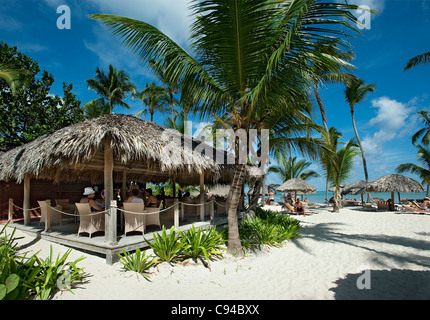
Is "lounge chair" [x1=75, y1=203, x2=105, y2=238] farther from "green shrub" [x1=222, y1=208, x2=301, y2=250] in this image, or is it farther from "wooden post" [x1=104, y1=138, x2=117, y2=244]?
"green shrub" [x1=222, y1=208, x2=301, y2=250]

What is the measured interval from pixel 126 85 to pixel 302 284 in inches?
886

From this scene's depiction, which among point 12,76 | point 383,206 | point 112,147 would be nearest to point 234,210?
point 112,147

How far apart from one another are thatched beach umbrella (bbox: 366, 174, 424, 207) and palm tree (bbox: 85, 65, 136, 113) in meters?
22.3

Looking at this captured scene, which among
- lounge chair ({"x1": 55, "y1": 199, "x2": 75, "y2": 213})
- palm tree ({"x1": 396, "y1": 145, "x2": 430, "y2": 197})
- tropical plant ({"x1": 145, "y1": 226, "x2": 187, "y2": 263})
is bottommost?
tropical plant ({"x1": 145, "y1": 226, "x2": 187, "y2": 263})

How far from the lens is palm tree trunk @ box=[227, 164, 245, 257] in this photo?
5.53 metres

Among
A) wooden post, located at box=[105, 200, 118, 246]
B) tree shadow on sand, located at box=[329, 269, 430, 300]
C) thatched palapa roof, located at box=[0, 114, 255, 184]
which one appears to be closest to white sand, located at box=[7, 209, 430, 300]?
tree shadow on sand, located at box=[329, 269, 430, 300]

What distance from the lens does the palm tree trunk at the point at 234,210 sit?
5.53 meters

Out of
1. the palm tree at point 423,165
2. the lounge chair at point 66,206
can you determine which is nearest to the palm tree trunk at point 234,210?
the lounge chair at point 66,206

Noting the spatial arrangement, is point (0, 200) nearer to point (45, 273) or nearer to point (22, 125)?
point (22, 125)

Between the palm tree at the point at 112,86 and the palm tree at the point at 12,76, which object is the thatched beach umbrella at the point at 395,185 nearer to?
the palm tree at the point at 12,76

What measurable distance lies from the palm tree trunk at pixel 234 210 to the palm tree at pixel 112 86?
1863 centimetres

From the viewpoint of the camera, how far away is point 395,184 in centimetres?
1530

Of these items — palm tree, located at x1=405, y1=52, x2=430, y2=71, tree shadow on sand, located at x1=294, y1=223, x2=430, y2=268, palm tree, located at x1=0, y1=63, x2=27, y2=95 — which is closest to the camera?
tree shadow on sand, located at x1=294, y1=223, x2=430, y2=268
